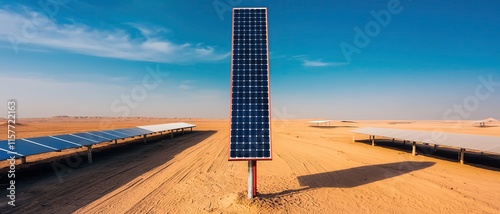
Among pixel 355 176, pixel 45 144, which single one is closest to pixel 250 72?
pixel 355 176

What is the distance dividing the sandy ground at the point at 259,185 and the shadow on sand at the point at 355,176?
6 centimetres

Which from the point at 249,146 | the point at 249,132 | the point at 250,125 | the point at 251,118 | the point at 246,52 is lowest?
the point at 249,146

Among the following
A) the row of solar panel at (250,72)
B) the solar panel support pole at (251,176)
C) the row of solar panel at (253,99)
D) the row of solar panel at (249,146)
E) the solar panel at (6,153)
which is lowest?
the solar panel support pole at (251,176)

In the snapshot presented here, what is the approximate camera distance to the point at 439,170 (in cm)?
1781

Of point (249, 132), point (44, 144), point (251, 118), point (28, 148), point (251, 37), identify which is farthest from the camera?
point (44, 144)

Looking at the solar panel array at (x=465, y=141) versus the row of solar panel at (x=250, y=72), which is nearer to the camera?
the row of solar panel at (x=250, y=72)

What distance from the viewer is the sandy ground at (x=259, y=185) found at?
1105 centimetres

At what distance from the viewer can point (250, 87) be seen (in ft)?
37.6

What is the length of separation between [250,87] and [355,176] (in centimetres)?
964

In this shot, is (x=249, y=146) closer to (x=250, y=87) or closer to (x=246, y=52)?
(x=250, y=87)

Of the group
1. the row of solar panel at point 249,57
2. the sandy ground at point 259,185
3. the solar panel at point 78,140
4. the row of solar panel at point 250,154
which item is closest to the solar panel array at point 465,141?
the sandy ground at point 259,185

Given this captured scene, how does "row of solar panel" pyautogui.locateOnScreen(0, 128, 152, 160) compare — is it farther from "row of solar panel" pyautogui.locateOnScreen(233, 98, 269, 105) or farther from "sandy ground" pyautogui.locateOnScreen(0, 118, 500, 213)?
"row of solar panel" pyautogui.locateOnScreen(233, 98, 269, 105)

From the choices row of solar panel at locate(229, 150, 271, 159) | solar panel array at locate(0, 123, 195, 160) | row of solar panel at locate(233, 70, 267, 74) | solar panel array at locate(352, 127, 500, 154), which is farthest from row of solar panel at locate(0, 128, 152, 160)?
solar panel array at locate(352, 127, 500, 154)

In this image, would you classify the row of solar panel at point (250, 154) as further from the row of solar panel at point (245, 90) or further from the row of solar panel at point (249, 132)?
the row of solar panel at point (245, 90)
